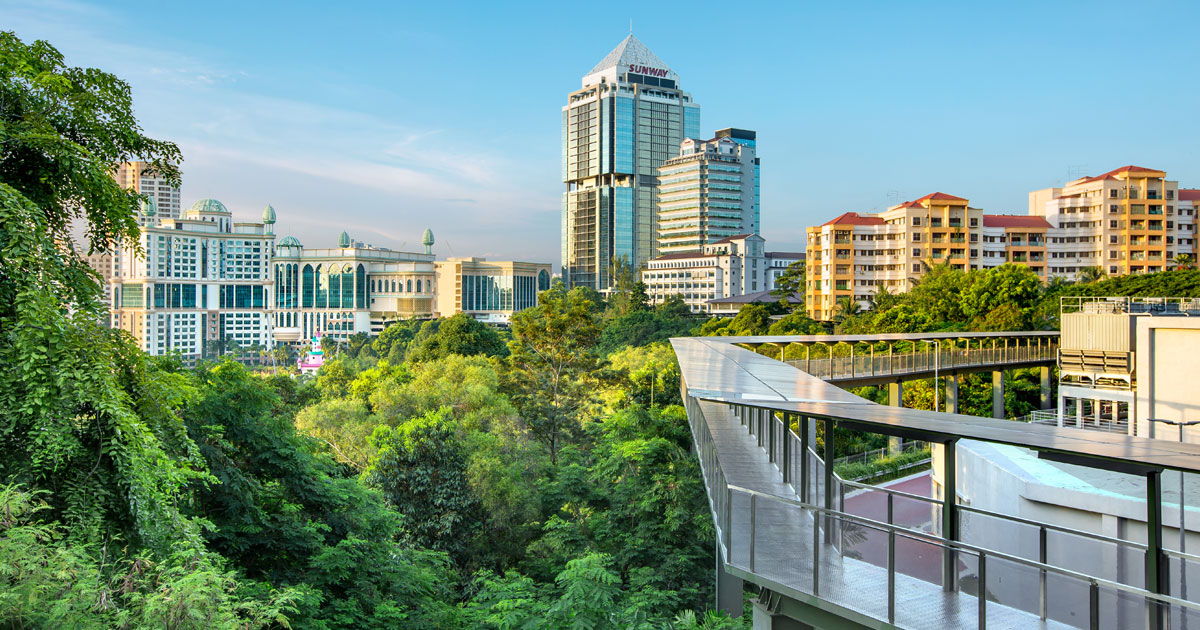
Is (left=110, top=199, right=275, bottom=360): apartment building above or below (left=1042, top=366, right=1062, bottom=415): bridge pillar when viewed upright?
above

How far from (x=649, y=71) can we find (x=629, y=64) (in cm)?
490

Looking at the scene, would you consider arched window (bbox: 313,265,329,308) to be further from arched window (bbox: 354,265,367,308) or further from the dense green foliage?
the dense green foliage

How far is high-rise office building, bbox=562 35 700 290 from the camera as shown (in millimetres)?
143250

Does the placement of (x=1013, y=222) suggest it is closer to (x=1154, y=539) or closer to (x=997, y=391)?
(x=997, y=391)

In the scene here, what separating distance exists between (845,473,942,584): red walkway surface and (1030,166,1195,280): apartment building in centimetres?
7455

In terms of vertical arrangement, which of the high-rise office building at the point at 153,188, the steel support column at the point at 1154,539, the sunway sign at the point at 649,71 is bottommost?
the steel support column at the point at 1154,539

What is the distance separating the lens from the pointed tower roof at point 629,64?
146 meters

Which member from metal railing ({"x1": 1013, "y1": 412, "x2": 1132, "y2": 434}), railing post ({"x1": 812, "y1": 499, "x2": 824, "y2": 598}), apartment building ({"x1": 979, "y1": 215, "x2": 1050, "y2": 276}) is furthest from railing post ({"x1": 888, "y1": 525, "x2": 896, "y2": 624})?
apartment building ({"x1": 979, "y1": 215, "x2": 1050, "y2": 276})

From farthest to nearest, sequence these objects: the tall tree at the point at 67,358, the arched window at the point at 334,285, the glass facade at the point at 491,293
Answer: the glass facade at the point at 491,293, the arched window at the point at 334,285, the tall tree at the point at 67,358

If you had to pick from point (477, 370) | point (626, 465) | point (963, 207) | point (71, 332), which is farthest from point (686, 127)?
point (71, 332)

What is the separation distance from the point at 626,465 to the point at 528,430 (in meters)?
10.9

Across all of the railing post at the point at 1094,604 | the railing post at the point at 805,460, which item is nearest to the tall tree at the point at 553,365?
the railing post at the point at 805,460

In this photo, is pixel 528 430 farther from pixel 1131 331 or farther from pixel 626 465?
pixel 1131 331

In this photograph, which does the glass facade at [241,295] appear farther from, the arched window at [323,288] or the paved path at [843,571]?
the paved path at [843,571]
